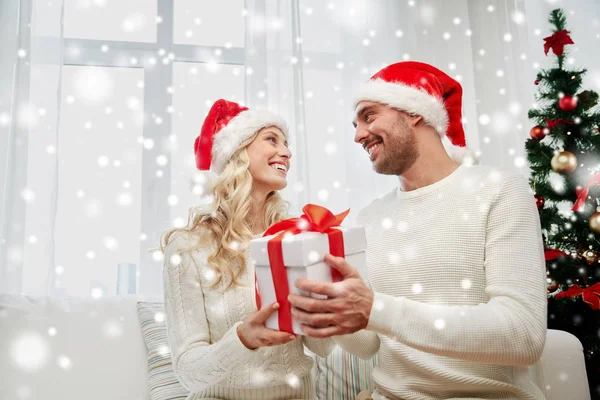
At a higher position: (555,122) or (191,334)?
(555,122)

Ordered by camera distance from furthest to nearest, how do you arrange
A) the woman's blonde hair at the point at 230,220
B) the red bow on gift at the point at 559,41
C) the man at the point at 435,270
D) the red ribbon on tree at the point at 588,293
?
the red bow on gift at the point at 559,41 < the red ribbon on tree at the point at 588,293 < the woman's blonde hair at the point at 230,220 < the man at the point at 435,270

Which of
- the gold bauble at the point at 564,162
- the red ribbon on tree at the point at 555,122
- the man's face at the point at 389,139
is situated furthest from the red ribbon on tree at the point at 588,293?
the man's face at the point at 389,139

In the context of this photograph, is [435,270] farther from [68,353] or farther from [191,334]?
[68,353]

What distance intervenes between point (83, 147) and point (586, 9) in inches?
114

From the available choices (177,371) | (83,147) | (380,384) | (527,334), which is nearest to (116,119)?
(83,147)

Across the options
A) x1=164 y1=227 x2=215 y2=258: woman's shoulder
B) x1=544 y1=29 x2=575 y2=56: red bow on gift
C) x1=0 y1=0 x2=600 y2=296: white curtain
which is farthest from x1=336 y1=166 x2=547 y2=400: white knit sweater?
x1=0 y1=0 x2=600 y2=296: white curtain

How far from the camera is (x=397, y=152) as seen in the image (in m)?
1.50

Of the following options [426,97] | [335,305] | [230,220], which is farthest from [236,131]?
[335,305]

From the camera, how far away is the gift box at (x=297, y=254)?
969 millimetres

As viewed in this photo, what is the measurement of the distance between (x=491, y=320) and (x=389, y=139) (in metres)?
0.63

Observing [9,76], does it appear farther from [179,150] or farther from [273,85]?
[273,85]

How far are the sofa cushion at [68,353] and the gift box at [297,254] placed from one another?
908mm

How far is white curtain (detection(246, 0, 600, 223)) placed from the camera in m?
2.80

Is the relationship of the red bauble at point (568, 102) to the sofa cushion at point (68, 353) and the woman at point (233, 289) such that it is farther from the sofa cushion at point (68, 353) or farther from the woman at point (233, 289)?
the sofa cushion at point (68, 353)
